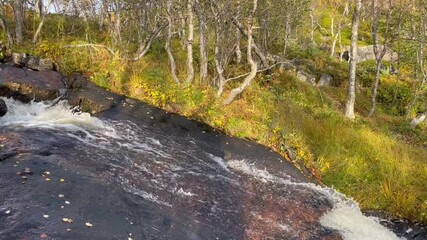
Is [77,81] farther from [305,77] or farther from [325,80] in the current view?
[325,80]

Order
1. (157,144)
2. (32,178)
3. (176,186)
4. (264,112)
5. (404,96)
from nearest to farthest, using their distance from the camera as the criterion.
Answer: (32,178) → (176,186) → (157,144) → (264,112) → (404,96)

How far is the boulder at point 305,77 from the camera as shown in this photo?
22.8m

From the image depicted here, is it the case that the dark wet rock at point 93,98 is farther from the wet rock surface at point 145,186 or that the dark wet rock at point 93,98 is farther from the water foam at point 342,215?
the water foam at point 342,215

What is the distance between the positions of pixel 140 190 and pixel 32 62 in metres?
8.69

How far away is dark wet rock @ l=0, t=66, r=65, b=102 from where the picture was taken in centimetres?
1121

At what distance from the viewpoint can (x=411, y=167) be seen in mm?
11414

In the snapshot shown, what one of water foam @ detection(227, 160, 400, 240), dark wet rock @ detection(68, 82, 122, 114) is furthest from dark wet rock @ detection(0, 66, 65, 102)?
water foam @ detection(227, 160, 400, 240)

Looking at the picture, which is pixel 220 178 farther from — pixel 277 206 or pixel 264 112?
pixel 264 112

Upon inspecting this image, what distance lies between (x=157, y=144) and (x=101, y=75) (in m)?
5.32

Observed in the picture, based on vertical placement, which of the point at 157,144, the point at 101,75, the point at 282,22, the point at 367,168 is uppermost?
the point at 282,22

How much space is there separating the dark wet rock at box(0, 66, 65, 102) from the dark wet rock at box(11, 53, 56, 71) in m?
0.94

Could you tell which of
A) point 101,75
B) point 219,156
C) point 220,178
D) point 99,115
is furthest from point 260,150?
point 101,75

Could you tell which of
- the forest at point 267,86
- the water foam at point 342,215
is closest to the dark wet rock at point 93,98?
the forest at point 267,86

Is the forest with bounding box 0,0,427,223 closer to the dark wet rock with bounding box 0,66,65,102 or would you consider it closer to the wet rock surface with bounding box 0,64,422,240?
the wet rock surface with bounding box 0,64,422,240
